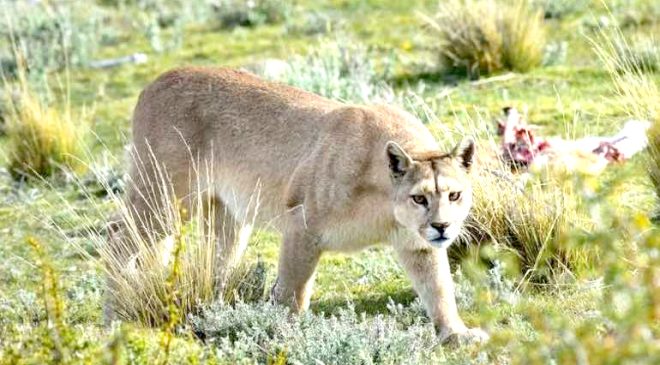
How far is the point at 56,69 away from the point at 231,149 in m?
8.75

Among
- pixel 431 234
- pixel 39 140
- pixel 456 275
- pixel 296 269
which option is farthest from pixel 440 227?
pixel 39 140

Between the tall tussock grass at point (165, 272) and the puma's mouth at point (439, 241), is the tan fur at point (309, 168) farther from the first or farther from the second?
the tall tussock grass at point (165, 272)

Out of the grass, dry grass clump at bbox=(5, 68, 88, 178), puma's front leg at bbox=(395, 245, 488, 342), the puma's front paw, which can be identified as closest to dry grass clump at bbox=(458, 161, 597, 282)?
the grass

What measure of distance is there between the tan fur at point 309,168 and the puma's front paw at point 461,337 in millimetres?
19

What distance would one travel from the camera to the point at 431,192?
7590 millimetres

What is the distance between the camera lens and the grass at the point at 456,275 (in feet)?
17.8

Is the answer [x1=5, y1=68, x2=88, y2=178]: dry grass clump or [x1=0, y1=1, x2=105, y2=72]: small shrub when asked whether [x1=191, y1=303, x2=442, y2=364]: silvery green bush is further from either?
[x1=0, y1=1, x2=105, y2=72]: small shrub

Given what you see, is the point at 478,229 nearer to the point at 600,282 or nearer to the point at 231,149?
the point at 600,282

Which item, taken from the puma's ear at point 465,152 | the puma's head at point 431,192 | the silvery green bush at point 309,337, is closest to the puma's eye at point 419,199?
the puma's head at point 431,192

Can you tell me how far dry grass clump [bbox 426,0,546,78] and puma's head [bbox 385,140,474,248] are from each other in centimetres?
660

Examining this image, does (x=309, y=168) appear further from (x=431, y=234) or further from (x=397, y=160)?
(x=431, y=234)

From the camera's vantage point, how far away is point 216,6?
19.6m

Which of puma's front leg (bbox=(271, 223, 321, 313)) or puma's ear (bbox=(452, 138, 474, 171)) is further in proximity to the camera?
puma's front leg (bbox=(271, 223, 321, 313))

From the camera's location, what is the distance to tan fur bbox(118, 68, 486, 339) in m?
7.75
